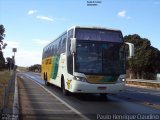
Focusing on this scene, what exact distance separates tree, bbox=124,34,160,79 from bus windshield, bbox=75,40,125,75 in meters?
48.6

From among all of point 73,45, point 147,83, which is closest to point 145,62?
point 147,83

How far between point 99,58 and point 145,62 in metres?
50.6

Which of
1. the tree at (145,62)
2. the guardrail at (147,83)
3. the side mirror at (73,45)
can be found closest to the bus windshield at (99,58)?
the side mirror at (73,45)

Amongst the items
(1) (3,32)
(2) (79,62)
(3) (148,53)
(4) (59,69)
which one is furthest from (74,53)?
(1) (3,32)

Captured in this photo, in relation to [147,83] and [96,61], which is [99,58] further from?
[147,83]

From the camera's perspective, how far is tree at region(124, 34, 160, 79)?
6944 centimetres

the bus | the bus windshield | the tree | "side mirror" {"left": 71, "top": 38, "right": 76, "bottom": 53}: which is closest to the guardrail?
the tree

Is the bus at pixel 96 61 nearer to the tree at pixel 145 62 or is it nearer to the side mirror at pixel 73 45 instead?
the side mirror at pixel 73 45

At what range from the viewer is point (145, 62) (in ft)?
227

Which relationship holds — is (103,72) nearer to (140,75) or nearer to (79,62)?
(79,62)

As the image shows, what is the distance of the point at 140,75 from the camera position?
70.8 meters

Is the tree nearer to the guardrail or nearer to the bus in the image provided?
the guardrail

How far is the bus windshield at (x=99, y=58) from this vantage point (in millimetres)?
19500

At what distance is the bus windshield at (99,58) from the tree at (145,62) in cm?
4857
